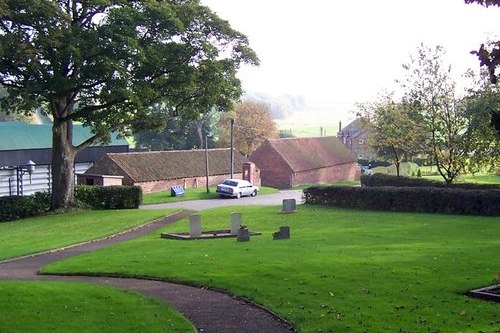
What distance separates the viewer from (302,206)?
42.5m

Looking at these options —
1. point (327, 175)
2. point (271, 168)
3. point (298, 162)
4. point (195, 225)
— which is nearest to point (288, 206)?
point (195, 225)

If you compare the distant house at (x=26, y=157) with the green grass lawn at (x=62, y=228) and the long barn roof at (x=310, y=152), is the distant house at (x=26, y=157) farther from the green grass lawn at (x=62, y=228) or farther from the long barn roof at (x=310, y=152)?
the long barn roof at (x=310, y=152)

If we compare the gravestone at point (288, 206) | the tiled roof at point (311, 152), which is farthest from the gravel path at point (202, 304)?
the tiled roof at point (311, 152)

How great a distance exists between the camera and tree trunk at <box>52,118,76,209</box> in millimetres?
40469

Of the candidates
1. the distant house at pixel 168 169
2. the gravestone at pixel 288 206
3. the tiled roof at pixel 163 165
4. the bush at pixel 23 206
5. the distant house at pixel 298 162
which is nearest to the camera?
the gravestone at pixel 288 206

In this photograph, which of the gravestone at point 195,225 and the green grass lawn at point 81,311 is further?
the gravestone at point 195,225

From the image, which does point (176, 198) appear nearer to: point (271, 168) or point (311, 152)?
point (271, 168)

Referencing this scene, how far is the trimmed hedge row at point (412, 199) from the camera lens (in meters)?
35.3

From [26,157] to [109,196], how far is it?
1917 cm

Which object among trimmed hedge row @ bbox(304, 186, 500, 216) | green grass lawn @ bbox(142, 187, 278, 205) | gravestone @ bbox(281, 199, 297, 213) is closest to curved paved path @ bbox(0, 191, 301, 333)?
gravestone @ bbox(281, 199, 297, 213)

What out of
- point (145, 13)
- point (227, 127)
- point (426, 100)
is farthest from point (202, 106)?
point (227, 127)

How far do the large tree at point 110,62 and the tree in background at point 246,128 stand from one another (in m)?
53.6

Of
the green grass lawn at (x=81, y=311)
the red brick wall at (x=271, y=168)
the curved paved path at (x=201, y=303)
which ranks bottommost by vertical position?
the curved paved path at (x=201, y=303)

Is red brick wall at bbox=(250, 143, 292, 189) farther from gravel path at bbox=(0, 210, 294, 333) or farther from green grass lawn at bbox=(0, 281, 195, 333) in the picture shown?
green grass lawn at bbox=(0, 281, 195, 333)
